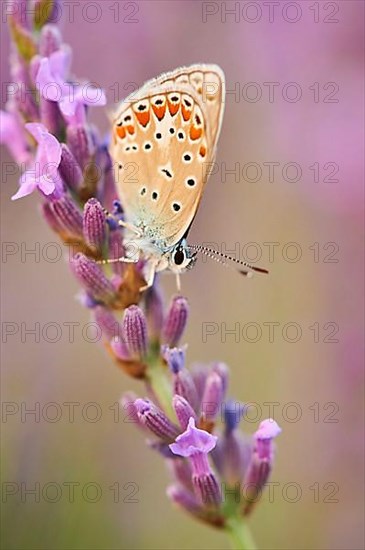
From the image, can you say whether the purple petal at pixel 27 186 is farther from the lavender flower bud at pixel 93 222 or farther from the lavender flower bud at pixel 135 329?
the lavender flower bud at pixel 135 329

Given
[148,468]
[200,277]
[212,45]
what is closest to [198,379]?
[148,468]

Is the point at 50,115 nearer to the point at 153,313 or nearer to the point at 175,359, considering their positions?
the point at 153,313

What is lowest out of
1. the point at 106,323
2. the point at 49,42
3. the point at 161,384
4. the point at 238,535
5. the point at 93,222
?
the point at 238,535

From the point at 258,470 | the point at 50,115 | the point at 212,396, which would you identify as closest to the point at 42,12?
the point at 50,115

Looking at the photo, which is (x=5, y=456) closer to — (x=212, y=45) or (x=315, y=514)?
(x=315, y=514)

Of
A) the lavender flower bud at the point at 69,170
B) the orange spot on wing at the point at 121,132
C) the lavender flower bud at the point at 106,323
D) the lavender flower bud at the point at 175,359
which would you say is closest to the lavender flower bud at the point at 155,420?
the lavender flower bud at the point at 175,359
